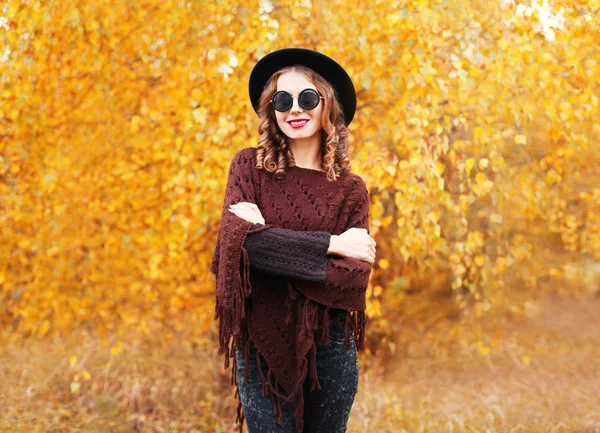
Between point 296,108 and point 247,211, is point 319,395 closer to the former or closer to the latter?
point 247,211

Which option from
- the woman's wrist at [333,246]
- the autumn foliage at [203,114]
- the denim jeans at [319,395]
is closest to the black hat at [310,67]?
the woman's wrist at [333,246]

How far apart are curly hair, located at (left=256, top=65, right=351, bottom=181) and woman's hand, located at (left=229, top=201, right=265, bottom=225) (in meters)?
0.15

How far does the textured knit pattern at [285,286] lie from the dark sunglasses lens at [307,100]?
207 mm

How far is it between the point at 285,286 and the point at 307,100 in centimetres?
60

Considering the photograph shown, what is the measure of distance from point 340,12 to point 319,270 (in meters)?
1.97

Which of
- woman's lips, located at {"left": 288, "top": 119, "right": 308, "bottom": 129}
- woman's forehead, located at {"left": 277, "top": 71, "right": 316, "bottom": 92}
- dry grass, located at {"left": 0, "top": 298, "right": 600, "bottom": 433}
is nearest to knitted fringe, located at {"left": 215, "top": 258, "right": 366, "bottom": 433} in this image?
woman's lips, located at {"left": 288, "top": 119, "right": 308, "bottom": 129}

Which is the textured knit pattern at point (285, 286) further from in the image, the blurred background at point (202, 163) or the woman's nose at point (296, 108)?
the blurred background at point (202, 163)

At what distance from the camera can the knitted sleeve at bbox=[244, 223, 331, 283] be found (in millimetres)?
1889

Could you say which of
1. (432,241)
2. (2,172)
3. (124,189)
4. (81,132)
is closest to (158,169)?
(124,189)

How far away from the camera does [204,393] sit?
435 centimetres

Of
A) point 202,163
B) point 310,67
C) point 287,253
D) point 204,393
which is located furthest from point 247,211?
point 204,393

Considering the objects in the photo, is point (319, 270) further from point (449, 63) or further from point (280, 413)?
point (449, 63)

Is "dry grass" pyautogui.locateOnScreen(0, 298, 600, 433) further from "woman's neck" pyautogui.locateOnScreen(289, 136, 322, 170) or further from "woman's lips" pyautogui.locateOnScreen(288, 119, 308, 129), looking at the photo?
"woman's lips" pyautogui.locateOnScreen(288, 119, 308, 129)

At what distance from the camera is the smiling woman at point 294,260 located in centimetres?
190
